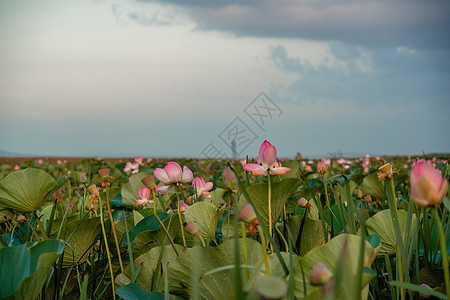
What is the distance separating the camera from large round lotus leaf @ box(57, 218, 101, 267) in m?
0.78

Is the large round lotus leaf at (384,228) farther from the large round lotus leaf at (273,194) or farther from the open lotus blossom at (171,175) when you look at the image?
the open lotus blossom at (171,175)

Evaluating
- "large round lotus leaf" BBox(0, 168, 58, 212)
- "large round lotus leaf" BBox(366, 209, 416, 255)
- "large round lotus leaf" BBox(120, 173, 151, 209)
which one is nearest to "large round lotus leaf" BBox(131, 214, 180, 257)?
"large round lotus leaf" BBox(0, 168, 58, 212)

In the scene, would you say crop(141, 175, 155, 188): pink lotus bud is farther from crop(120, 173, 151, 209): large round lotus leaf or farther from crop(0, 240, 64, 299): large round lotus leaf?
crop(120, 173, 151, 209): large round lotus leaf

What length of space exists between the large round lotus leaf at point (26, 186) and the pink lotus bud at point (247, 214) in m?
0.66

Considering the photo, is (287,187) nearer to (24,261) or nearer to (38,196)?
(24,261)

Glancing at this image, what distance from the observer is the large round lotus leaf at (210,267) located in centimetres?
53

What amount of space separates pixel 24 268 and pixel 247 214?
276 mm

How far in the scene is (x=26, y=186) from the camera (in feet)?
3.13

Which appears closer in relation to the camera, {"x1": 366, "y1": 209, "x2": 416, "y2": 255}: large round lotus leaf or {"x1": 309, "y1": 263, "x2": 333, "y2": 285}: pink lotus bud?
{"x1": 309, "y1": 263, "x2": 333, "y2": 285}: pink lotus bud

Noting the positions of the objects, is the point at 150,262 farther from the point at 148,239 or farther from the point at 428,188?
the point at 428,188

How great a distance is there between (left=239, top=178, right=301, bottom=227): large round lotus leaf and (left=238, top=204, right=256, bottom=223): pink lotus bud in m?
0.33

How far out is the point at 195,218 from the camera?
83cm

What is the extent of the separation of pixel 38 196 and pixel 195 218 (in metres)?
0.43

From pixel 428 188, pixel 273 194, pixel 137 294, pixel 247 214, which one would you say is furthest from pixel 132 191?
pixel 428 188
